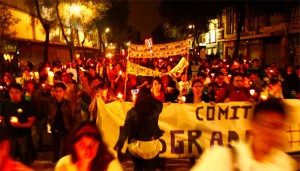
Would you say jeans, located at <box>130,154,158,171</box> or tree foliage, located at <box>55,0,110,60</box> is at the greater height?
tree foliage, located at <box>55,0,110,60</box>

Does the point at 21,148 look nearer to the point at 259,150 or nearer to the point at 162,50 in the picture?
the point at 259,150

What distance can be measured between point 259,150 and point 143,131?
10.2 ft

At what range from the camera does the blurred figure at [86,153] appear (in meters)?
3.02

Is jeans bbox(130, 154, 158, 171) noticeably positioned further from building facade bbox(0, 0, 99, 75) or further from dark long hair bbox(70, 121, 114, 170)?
building facade bbox(0, 0, 99, 75)

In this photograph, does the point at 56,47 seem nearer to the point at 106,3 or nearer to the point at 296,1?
the point at 106,3

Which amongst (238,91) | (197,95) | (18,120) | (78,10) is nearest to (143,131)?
(18,120)

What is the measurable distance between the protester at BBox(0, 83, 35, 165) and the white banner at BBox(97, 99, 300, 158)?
138 cm

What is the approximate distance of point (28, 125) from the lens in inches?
253

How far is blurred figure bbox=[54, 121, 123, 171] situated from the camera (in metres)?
3.02

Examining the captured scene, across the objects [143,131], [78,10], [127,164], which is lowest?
[127,164]

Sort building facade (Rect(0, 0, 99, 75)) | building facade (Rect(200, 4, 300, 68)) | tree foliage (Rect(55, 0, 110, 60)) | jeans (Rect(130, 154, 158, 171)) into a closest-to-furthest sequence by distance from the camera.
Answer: jeans (Rect(130, 154, 158, 171)), building facade (Rect(0, 0, 99, 75)), building facade (Rect(200, 4, 300, 68)), tree foliage (Rect(55, 0, 110, 60))

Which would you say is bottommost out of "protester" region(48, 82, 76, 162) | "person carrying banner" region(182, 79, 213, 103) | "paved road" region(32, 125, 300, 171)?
"paved road" region(32, 125, 300, 171)

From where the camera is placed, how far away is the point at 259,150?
238 centimetres

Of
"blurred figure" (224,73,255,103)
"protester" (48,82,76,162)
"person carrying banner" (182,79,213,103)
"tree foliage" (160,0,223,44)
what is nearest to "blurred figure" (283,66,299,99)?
"blurred figure" (224,73,255,103)
